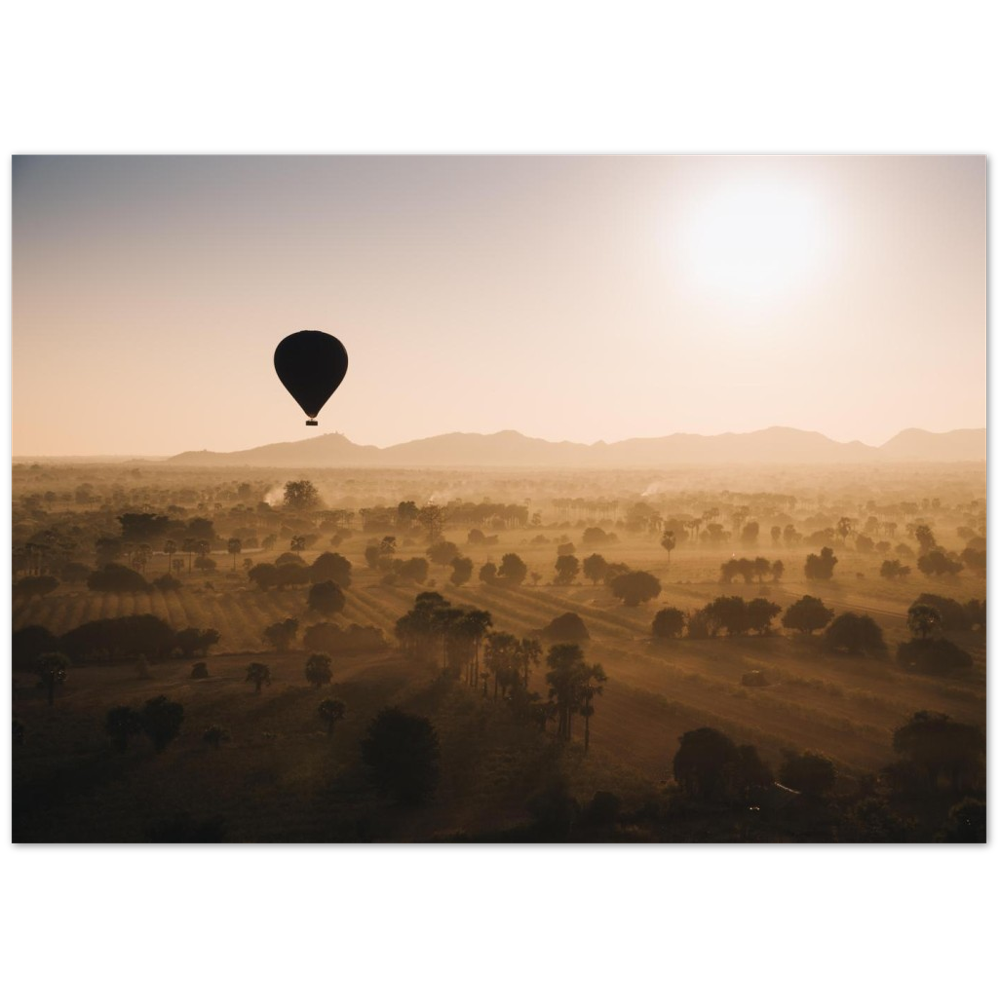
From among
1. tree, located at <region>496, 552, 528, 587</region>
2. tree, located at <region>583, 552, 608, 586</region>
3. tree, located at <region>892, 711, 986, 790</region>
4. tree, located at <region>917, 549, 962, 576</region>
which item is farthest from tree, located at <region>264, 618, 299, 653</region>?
tree, located at <region>917, 549, 962, 576</region>

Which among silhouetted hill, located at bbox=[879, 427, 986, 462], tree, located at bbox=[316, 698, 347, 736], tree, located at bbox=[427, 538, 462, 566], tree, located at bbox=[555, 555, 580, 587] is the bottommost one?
tree, located at bbox=[316, 698, 347, 736]

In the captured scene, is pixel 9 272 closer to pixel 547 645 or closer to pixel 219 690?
pixel 219 690

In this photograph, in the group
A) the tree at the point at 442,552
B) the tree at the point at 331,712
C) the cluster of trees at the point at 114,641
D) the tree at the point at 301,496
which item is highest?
the tree at the point at 301,496

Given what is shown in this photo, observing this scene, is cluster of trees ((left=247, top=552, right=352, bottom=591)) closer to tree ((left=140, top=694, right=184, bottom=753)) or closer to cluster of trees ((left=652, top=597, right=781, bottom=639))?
cluster of trees ((left=652, top=597, right=781, bottom=639))

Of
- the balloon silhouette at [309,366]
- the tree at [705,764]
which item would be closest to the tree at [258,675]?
the balloon silhouette at [309,366]

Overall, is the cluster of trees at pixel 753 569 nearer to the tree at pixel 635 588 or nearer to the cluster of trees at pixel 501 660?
the tree at pixel 635 588

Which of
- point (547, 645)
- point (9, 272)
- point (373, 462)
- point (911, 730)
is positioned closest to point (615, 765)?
point (911, 730)
